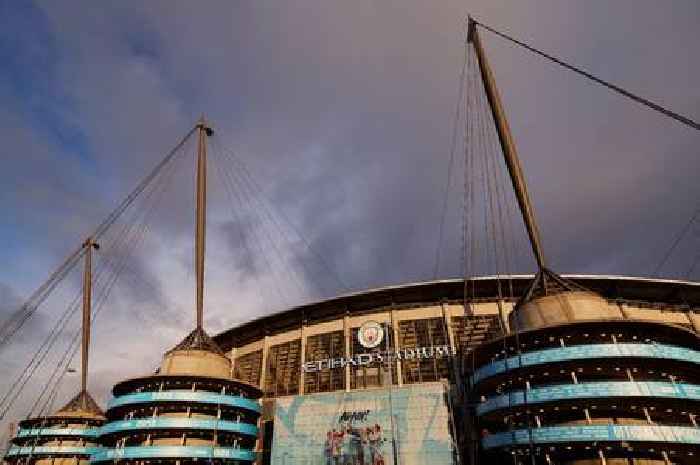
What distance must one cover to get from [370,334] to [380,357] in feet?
12.6

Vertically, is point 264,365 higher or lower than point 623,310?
lower

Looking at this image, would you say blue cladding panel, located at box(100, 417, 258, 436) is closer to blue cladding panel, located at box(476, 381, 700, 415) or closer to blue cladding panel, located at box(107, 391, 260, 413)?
blue cladding panel, located at box(107, 391, 260, 413)

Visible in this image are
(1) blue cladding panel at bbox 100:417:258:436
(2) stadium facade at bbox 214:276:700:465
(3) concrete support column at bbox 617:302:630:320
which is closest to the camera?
(2) stadium facade at bbox 214:276:700:465

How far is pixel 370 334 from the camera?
6050 centimetres

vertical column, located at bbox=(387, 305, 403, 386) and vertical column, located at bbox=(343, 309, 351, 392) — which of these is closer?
vertical column, located at bbox=(387, 305, 403, 386)

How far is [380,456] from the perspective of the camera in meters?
47.2

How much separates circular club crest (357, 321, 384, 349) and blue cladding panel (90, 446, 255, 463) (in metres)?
21.4

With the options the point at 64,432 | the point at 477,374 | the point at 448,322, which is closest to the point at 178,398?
the point at 477,374

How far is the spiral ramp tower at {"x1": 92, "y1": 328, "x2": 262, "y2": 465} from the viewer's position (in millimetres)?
49312

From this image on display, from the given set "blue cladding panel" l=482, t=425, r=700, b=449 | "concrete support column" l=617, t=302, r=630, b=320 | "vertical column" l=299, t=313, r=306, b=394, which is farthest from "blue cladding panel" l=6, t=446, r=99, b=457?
"concrete support column" l=617, t=302, r=630, b=320

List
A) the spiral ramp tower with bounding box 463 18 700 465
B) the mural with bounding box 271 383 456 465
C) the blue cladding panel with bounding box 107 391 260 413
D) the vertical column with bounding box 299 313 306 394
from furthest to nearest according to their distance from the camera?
the vertical column with bounding box 299 313 306 394, the blue cladding panel with bounding box 107 391 260 413, the mural with bounding box 271 383 456 465, the spiral ramp tower with bounding box 463 18 700 465

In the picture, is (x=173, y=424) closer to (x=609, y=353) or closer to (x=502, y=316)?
(x=502, y=316)

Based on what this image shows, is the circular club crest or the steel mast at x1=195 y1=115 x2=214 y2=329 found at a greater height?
the steel mast at x1=195 y1=115 x2=214 y2=329

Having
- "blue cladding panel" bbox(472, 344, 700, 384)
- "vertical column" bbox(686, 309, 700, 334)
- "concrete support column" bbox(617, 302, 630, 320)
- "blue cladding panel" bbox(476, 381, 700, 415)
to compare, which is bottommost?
"blue cladding panel" bbox(476, 381, 700, 415)
